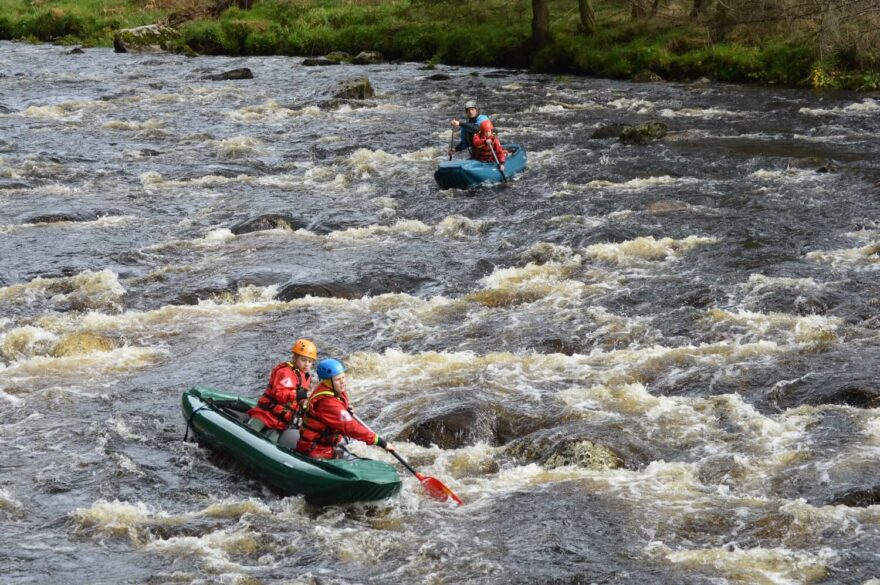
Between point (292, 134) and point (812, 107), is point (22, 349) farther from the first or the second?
point (812, 107)

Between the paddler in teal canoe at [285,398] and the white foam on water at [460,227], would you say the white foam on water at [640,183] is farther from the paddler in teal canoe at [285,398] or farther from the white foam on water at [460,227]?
the paddler in teal canoe at [285,398]

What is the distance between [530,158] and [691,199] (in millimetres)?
4284

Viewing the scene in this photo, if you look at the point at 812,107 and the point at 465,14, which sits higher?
the point at 465,14

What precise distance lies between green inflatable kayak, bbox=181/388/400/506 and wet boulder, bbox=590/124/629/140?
45.1 ft

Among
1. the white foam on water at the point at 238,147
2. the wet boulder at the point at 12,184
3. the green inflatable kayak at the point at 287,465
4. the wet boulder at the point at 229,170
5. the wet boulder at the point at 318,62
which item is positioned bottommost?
the green inflatable kayak at the point at 287,465

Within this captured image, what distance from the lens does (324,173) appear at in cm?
2069

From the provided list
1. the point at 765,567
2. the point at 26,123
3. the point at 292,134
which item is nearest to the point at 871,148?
the point at 292,134

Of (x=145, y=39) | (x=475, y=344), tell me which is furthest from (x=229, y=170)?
(x=145, y=39)

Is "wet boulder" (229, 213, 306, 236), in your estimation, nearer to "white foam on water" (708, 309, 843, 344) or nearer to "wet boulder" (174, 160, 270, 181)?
"wet boulder" (174, 160, 270, 181)

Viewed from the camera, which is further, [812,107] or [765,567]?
[812,107]

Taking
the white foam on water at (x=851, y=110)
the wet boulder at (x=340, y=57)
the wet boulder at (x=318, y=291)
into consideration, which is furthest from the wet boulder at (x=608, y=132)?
the wet boulder at (x=340, y=57)

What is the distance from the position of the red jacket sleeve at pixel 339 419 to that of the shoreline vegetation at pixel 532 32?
953 cm

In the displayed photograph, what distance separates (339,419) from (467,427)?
4.98ft

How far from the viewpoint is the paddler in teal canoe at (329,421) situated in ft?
→ 29.5
